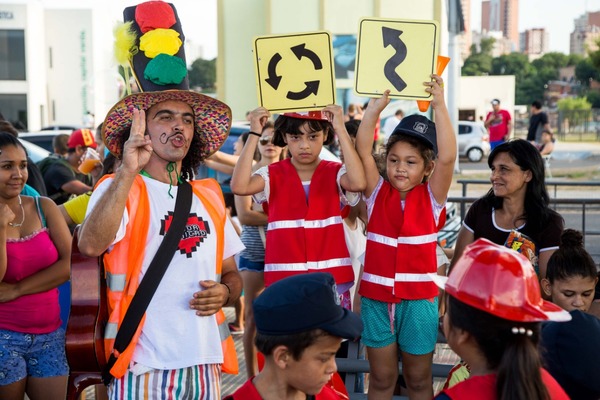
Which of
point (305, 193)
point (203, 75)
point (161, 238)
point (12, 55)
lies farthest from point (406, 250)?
point (203, 75)

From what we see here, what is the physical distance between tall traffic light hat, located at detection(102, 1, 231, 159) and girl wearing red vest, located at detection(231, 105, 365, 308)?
3.00 feet

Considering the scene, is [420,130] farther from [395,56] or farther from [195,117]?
[195,117]

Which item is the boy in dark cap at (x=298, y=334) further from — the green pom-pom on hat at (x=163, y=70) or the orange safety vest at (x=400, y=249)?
the orange safety vest at (x=400, y=249)

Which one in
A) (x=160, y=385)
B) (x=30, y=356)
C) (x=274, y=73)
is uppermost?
(x=274, y=73)

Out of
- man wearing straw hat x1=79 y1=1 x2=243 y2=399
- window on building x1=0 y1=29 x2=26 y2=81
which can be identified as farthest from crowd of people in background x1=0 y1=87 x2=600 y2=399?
window on building x1=0 y1=29 x2=26 y2=81

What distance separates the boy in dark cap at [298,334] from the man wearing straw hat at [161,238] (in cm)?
65

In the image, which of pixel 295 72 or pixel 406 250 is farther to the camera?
pixel 295 72

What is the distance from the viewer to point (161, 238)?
3.45 metres

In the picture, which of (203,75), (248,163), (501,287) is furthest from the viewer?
(203,75)

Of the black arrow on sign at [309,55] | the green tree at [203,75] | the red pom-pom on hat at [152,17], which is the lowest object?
the black arrow on sign at [309,55]

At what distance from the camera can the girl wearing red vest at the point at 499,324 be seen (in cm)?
257

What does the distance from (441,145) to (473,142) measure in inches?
1184

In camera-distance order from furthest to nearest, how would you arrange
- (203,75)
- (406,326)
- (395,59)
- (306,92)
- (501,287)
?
(203,75) < (306,92) < (395,59) < (406,326) < (501,287)

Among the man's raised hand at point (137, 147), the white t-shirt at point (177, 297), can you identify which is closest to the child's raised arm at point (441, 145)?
the white t-shirt at point (177, 297)
